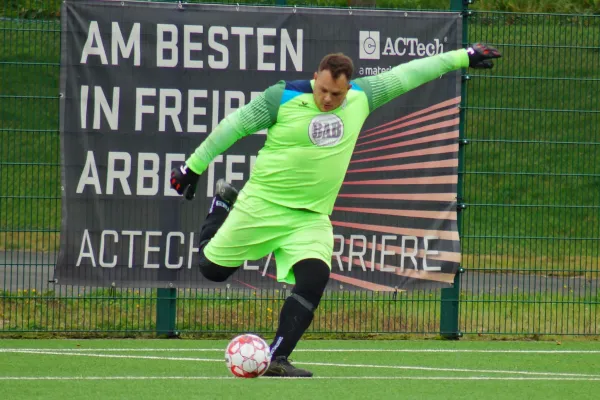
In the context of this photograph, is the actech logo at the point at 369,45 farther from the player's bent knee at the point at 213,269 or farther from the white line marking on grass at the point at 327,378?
the white line marking on grass at the point at 327,378

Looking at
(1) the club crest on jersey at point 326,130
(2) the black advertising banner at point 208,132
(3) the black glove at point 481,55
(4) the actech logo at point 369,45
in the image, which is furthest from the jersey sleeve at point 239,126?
(4) the actech logo at point 369,45

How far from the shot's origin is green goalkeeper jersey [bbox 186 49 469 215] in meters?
7.42

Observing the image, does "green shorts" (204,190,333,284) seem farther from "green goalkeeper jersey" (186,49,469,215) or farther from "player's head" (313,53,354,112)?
"player's head" (313,53,354,112)

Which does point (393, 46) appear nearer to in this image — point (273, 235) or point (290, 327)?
point (273, 235)

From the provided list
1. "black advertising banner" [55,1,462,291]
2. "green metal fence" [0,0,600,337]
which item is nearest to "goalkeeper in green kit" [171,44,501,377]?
"black advertising banner" [55,1,462,291]

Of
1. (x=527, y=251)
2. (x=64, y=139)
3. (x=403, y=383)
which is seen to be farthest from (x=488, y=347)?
(x=64, y=139)

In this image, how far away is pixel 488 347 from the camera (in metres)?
10.2

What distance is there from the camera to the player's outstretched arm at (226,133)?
292 inches

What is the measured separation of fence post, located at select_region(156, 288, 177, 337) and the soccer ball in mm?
3034

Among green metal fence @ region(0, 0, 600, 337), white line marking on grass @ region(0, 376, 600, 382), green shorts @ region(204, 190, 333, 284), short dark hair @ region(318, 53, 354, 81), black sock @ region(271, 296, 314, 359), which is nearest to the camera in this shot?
short dark hair @ region(318, 53, 354, 81)

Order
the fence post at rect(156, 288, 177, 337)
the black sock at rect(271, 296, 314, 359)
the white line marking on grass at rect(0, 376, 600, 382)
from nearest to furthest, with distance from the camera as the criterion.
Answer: the black sock at rect(271, 296, 314, 359), the white line marking on grass at rect(0, 376, 600, 382), the fence post at rect(156, 288, 177, 337)

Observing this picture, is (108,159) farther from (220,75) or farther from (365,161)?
(365,161)

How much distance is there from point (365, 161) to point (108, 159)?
2258mm

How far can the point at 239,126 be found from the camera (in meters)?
7.46
